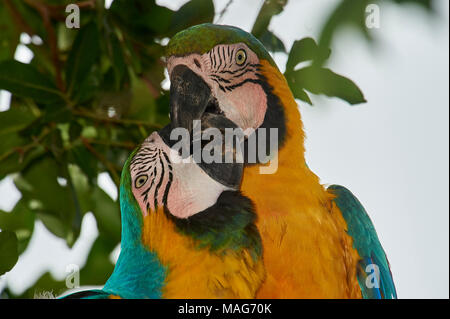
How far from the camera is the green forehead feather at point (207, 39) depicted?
195cm

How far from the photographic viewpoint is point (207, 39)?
1950 mm

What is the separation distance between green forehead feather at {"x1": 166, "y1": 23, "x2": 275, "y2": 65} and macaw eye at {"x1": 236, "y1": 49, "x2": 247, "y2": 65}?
35 millimetres

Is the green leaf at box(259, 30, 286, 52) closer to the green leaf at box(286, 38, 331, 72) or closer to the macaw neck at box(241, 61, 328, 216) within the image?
the green leaf at box(286, 38, 331, 72)

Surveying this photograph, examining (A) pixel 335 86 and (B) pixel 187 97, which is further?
(A) pixel 335 86

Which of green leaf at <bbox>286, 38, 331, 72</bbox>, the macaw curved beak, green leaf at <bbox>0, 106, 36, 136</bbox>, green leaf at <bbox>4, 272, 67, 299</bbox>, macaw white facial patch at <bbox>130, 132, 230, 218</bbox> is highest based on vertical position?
green leaf at <bbox>286, 38, 331, 72</bbox>

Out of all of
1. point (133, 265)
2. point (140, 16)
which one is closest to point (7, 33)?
point (140, 16)

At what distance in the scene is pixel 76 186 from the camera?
2.61 meters

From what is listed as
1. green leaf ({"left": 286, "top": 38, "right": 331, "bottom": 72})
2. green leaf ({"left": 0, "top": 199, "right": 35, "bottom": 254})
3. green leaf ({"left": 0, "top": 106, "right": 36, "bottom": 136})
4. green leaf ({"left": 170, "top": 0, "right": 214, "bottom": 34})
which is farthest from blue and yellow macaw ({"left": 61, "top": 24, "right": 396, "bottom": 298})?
green leaf ({"left": 0, "top": 199, "right": 35, "bottom": 254})

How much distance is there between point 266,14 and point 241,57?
0.30 meters

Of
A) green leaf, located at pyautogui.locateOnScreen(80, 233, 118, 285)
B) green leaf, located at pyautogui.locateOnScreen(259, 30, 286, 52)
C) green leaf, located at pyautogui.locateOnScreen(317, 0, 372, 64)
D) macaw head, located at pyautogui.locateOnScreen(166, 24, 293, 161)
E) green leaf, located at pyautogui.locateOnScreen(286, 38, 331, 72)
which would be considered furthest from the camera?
green leaf, located at pyautogui.locateOnScreen(80, 233, 118, 285)

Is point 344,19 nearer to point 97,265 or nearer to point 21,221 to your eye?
point 21,221

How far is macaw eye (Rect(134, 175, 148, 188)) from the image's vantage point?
5.89 ft

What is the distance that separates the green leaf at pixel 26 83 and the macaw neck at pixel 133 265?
0.67 meters
